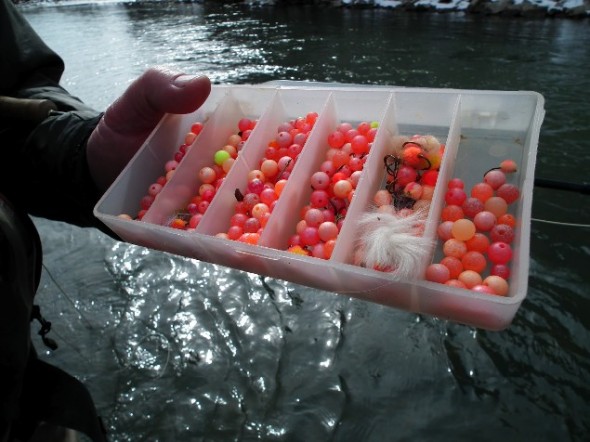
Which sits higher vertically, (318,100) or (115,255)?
(318,100)

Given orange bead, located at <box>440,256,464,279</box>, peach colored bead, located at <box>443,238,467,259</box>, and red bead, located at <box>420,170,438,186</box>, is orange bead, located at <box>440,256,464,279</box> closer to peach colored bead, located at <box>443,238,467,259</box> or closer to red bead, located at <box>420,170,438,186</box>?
peach colored bead, located at <box>443,238,467,259</box>

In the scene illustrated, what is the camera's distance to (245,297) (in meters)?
2.94

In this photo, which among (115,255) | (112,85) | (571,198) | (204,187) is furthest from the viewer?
(112,85)

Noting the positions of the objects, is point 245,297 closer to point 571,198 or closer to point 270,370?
point 270,370

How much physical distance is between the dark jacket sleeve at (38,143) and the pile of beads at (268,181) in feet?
2.15

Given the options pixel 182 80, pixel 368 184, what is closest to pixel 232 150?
pixel 182 80

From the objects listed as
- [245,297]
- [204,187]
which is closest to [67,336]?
[245,297]

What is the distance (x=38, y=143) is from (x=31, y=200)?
281 mm

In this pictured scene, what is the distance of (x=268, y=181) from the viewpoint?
2.07 metres

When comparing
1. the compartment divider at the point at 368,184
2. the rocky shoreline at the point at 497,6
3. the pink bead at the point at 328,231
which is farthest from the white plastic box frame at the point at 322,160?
the rocky shoreline at the point at 497,6

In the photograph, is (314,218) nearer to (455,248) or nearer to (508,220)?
(455,248)

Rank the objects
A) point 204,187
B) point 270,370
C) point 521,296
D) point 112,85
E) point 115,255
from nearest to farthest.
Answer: point 521,296, point 204,187, point 270,370, point 115,255, point 112,85

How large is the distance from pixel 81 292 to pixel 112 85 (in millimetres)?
5111

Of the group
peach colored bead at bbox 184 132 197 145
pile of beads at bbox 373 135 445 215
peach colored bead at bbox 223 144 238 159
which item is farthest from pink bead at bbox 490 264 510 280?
peach colored bead at bbox 184 132 197 145
